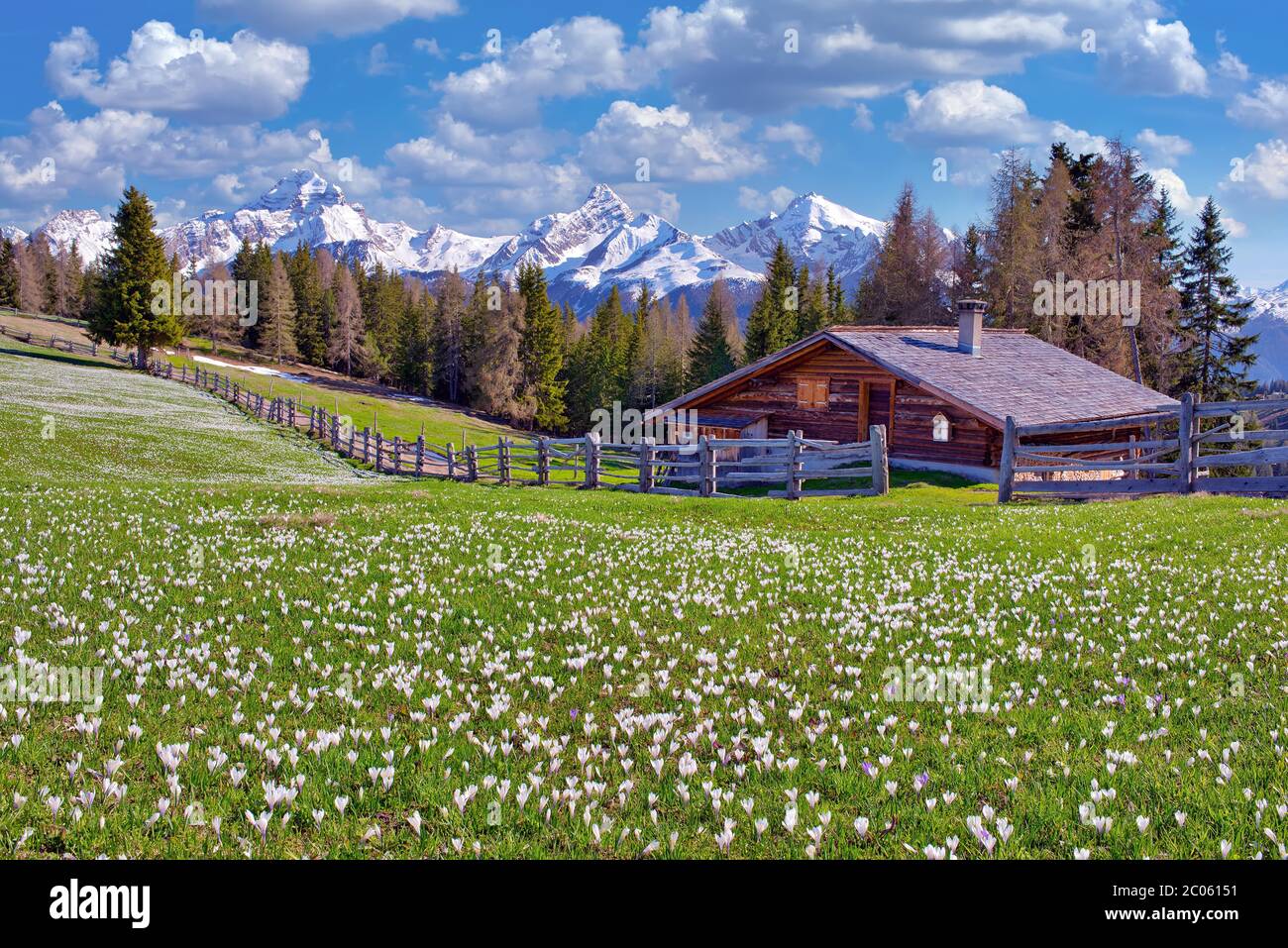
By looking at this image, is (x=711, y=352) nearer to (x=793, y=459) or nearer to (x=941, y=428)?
(x=941, y=428)

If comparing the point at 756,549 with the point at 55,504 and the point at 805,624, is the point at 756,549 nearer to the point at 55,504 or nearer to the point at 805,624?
the point at 805,624

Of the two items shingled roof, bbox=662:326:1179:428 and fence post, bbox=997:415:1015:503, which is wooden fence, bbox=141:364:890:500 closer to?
fence post, bbox=997:415:1015:503

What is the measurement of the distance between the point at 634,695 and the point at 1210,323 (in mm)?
68501

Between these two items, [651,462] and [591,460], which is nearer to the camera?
[651,462]

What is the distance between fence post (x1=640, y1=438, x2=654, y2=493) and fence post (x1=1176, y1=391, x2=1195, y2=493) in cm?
1482

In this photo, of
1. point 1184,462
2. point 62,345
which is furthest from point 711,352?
point 1184,462

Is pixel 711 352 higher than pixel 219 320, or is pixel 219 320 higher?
pixel 219 320

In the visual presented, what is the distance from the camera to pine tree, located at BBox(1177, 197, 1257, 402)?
2325 inches

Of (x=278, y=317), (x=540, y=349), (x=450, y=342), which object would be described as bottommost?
(x=540, y=349)

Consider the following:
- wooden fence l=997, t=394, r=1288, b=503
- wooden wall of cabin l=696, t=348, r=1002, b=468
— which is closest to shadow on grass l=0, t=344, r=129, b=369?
wooden wall of cabin l=696, t=348, r=1002, b=468

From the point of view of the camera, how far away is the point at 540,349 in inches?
3602

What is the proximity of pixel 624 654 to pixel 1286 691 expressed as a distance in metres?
5.66

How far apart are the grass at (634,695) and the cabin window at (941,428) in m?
20.0

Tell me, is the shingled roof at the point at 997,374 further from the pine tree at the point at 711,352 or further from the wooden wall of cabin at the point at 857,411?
the pine tree at the point at 711,352
